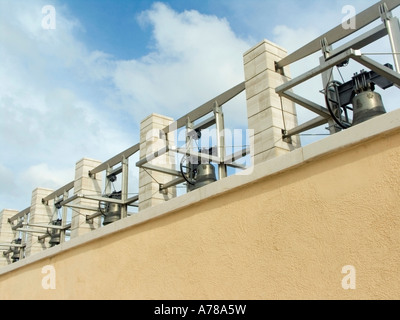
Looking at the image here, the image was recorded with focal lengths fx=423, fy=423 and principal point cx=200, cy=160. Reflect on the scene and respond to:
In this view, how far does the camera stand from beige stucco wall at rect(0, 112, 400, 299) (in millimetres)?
3164

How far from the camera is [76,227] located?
20.9m

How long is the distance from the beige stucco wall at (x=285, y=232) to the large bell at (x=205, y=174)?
6.75 meters

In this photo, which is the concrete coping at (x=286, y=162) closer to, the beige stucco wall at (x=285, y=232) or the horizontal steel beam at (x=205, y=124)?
the beige stucco wall at (x=285, y=232)

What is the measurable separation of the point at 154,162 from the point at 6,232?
17639mm

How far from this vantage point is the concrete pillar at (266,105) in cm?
1197

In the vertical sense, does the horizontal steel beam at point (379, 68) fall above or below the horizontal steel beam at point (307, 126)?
below

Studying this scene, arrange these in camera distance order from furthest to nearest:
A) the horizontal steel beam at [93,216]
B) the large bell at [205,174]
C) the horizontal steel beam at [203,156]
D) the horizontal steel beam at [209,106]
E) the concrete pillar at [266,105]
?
the horizontal steel beam at [93,216] < the horizontal steel beam at [209,106] < the horizontal steel beam at [203,156] < the large bell at [205,174] < the concrete pillar at [266,105]

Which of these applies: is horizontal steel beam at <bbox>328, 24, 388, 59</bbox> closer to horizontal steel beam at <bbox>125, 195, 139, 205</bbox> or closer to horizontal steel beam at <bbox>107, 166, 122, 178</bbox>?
horizontal steel beam at <bbox>125, 195, 139, 205</bbox>

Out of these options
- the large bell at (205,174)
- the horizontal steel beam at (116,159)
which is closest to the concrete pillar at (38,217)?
the horizontal steel beam at (116,159)

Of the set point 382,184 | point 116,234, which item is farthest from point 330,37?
point 382,184

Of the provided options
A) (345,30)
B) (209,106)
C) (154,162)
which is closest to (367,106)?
(345,30)

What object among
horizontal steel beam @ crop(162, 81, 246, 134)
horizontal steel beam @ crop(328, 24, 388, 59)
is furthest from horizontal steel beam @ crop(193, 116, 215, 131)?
horizontal steel beam @ crop(328, 24, 388, 59)

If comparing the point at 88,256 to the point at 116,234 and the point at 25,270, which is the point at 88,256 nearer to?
the point at 116,234
